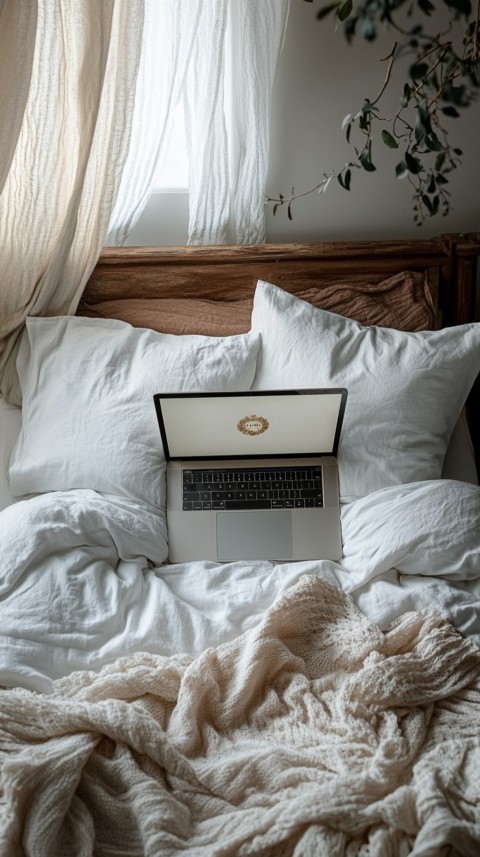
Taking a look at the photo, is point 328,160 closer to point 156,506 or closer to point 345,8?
point 345,8

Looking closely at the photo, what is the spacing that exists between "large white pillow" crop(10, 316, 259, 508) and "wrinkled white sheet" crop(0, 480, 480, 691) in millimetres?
85

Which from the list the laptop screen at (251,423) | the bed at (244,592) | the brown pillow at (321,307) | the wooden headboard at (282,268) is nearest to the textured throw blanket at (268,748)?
the bed at (244,592)

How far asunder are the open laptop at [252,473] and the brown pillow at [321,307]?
0.35 meters

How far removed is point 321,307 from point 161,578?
29.8 inches

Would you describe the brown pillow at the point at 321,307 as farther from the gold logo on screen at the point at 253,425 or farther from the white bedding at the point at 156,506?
the gold logo on screen at the point at 253,425

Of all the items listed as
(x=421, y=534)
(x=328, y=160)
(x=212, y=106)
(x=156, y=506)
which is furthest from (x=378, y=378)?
(x=212, y=106)

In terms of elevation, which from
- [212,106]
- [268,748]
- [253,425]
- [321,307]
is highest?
[212,106]

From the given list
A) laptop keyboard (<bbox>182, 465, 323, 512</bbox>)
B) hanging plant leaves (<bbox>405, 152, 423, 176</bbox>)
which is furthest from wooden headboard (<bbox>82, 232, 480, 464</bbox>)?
laptop keyboard (<bbox>182, 465, 323, 512</bbox>)

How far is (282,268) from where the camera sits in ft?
6.56

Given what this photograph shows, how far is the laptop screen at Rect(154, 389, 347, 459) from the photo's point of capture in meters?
1.62

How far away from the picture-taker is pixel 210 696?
1224 millimetres

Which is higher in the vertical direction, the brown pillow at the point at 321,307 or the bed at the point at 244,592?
the brown pillow at the point at 321,307

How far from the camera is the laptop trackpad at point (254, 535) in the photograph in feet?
5.25

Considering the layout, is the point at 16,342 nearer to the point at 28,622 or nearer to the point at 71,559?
the point at 71,559
